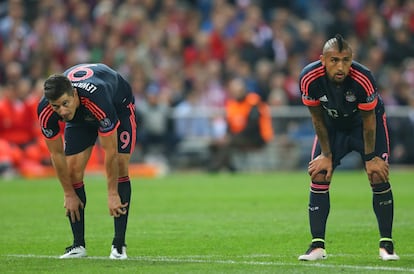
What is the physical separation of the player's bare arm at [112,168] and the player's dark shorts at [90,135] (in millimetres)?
454

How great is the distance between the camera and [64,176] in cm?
1005

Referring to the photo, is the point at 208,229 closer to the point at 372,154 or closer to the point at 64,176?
the point at 64,176

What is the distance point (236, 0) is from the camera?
2938cm

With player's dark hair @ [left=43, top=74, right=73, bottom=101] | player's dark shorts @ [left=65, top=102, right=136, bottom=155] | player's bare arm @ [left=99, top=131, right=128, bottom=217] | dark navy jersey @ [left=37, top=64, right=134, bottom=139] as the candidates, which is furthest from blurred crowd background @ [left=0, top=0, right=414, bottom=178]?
player's dark hair @ [left=43, top=74, right=73, bottom=101]

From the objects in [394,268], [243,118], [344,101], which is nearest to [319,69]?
[344,101]

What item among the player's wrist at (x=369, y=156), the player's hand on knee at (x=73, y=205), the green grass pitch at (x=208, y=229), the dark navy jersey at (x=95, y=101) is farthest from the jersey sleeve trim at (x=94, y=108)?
the player's wrist at (x=369, y=156)

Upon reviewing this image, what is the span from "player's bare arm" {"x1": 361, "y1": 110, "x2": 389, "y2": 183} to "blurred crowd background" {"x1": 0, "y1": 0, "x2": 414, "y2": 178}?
15387 millimetres

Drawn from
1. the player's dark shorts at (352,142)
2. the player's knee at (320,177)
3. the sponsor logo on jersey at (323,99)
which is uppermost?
the sponsor logo on jersey at (323,99)

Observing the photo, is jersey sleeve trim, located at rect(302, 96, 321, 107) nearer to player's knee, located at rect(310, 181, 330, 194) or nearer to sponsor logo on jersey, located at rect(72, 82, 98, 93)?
player's knee, located at rect(310, 181, 330, 194)

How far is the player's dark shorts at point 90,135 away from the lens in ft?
33.6

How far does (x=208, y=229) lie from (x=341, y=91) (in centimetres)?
395

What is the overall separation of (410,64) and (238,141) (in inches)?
250

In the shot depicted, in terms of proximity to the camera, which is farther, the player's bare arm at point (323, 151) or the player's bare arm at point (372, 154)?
the player's bare arm at point (323, 151)

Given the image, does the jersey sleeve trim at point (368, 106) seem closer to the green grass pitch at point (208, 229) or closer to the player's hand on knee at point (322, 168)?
the player's hand on knee at point (322, 168)
